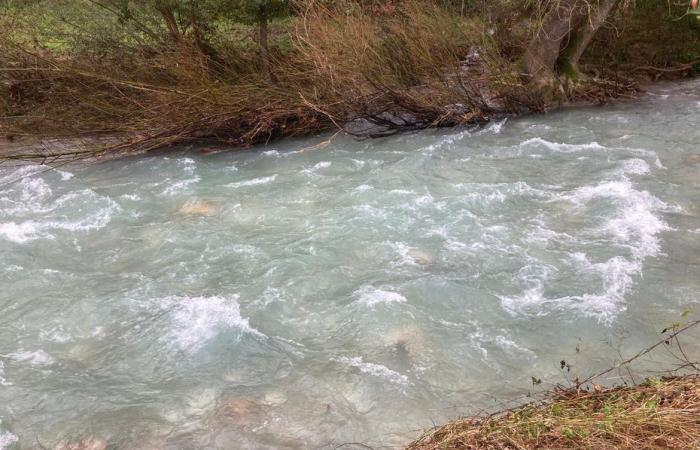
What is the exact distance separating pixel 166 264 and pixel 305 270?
1532 mm

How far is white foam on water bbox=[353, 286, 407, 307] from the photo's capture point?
544cm

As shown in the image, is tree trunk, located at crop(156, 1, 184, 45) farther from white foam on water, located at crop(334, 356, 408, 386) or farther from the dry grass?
the dry grass

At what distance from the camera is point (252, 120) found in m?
9.94

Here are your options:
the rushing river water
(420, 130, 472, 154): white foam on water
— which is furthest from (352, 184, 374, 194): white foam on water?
(420, 130, 472, 154): white foam on water

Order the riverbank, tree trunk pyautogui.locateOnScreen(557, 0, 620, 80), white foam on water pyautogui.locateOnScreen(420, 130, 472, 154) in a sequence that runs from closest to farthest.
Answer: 1. white foam on water pyautogui.locateOnScreen(420, 130, 472, 154)
2. the riverbank
3. tree trunk pyautogui.locateOnScreen(557, 0, 620, 80)

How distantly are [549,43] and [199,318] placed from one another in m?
8.12

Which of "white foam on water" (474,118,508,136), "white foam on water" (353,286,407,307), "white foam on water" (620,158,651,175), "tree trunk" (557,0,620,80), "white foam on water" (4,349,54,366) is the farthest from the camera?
"tree trunk" (557,0,620,80)

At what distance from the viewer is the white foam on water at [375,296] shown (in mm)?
5441

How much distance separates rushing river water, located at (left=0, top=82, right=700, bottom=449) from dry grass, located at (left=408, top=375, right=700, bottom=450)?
2.45 ft

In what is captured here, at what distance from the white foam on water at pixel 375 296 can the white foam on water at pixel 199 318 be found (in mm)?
1005

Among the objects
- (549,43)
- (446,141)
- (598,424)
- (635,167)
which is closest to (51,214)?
(446,141)

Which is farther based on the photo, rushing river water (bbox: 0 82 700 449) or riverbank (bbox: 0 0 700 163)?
riverbank (bbox: 0 0 700 163)

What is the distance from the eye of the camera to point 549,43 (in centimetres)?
1038

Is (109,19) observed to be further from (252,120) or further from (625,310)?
(625,310)
